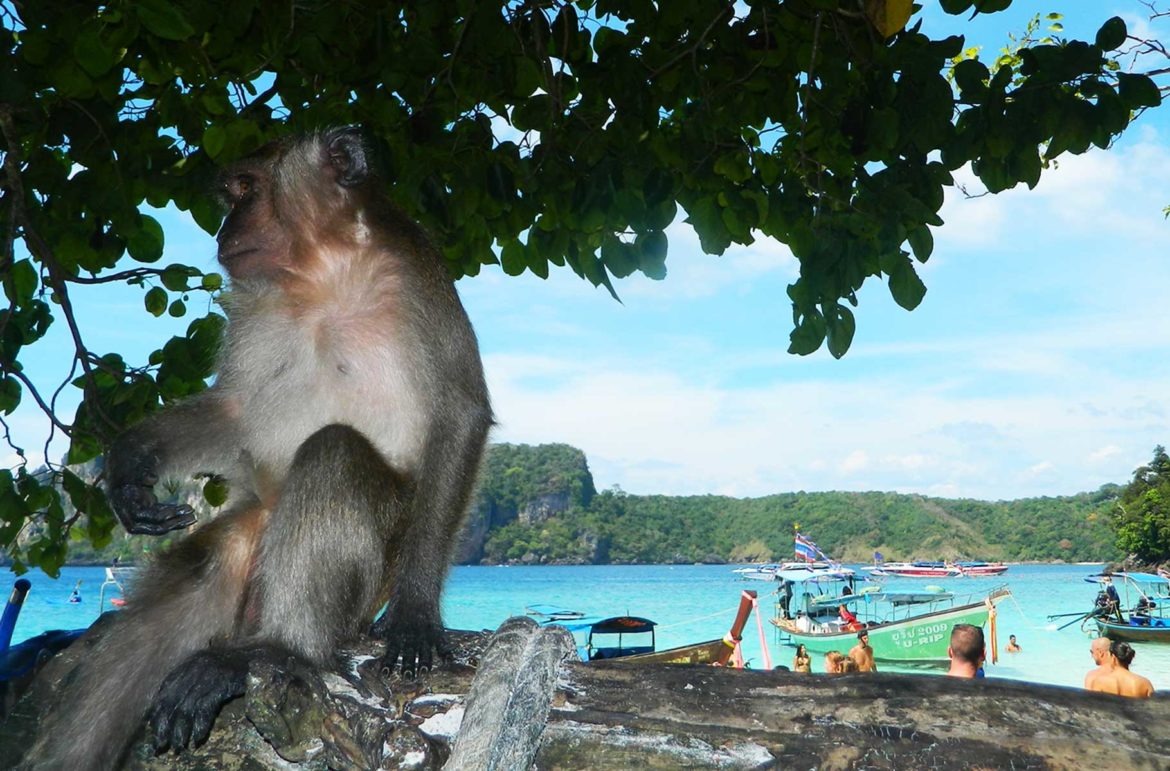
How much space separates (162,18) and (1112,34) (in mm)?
4016

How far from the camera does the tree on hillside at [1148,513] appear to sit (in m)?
70.9

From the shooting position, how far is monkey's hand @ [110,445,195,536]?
342cm

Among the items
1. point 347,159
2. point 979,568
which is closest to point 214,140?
point 347,159

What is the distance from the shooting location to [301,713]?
93.0 inches

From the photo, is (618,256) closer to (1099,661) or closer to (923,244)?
(923,244)

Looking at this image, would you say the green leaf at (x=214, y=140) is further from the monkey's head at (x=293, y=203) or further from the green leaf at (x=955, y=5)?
the green leaf at (x=955, y=5)

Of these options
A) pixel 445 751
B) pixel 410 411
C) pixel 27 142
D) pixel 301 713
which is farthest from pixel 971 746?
pixel 27 142

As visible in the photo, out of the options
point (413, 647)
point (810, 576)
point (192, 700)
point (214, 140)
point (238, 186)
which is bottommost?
point (810, 576)

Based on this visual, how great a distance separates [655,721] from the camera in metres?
2.24

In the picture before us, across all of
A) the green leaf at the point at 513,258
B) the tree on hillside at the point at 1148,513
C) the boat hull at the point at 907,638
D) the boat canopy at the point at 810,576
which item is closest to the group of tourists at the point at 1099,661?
the green leaf at the point at 513,258

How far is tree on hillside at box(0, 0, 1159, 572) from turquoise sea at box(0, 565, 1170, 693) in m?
2.60

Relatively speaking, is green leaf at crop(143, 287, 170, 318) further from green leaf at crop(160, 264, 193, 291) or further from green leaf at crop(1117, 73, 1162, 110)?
green leaf at crop(1117, 73, 1162, 110)

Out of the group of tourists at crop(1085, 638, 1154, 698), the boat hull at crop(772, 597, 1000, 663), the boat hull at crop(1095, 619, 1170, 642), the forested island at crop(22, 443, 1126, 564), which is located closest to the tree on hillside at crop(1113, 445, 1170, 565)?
the forested island at crop(22, 443, 1126, 564)

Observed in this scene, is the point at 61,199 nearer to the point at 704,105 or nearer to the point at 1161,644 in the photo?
the point at 704,105
